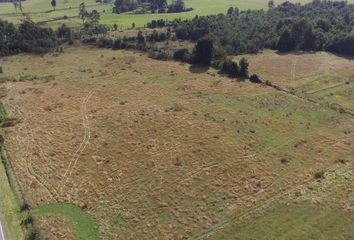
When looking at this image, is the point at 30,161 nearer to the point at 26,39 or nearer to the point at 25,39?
the point at 25,39

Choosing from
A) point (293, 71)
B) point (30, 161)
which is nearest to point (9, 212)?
point (30, 161)

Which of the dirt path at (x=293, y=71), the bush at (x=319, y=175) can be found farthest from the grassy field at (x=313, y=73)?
the bush at (x=319, y=175)

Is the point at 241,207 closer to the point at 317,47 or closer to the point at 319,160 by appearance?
the point at 319,160

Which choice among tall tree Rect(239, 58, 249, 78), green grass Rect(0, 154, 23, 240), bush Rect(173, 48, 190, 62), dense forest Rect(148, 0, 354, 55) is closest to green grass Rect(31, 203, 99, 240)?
green grass Rect(0, 154, 23, 240)

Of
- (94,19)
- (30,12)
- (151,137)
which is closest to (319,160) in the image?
(151,137)

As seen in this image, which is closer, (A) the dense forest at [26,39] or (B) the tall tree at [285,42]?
(A) the dense forest at [26,39]

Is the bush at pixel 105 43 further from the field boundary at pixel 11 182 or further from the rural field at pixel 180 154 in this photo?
the field boundary at pixel 11 182

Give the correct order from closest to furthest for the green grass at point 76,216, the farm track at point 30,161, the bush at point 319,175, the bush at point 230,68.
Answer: the green grass at point 76,216 < the farm track at point 30,161 < the bush at point 319,175 < the bush at point 230,68
